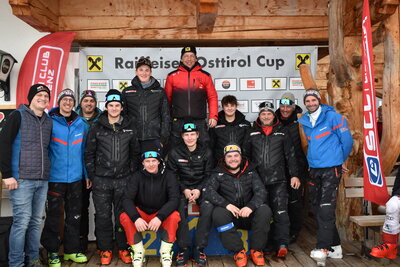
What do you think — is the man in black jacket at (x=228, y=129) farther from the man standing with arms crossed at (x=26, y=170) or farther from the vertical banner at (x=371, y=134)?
the man standing with arms crossed at (x=26, y=170)

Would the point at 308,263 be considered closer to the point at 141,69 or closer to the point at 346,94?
the point at 346,94

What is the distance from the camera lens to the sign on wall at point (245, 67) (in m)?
5.06

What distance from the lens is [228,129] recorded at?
14.0 ft

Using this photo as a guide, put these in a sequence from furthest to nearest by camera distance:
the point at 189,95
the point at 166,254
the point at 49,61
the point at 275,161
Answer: the point at 49,61
the point at 189,95
the point at 275,161
the point at 166,254

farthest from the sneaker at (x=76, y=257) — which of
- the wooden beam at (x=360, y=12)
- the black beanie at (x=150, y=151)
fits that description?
the wooden beam at (x=360, y=12)

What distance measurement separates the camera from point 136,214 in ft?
11.4

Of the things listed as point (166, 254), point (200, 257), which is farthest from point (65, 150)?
point (200, 257)

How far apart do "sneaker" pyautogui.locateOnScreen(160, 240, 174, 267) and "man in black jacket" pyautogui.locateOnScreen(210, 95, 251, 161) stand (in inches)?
48.6

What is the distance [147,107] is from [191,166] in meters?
0.84

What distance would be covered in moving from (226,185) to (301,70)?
6.43 ft

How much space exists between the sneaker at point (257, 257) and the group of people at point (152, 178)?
0.4 inches

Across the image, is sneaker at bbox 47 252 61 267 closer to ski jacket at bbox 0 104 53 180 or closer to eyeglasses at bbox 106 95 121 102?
ski jacket at bbox 0 104 53 180

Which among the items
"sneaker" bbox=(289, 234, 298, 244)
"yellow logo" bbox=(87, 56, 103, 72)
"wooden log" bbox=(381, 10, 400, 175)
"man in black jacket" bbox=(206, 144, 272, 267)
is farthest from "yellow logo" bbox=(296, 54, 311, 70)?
"yellow logo" bbox=(87, 56, 103, 72)

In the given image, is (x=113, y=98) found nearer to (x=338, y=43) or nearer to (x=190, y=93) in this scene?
(x=190, y=93)
